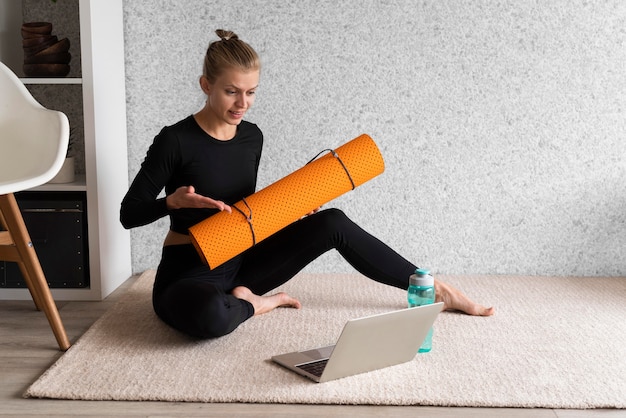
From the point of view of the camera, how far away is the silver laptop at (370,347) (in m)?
1.54

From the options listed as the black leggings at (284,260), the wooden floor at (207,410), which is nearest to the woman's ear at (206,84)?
the black leggings at (284,260)

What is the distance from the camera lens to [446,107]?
Result: 8.48 feet

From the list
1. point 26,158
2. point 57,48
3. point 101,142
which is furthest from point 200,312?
point 57,48

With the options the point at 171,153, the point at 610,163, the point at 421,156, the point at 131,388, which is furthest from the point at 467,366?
the point at 610,163

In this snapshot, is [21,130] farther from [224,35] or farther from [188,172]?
[224,35]

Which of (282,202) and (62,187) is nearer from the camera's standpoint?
(282,202)

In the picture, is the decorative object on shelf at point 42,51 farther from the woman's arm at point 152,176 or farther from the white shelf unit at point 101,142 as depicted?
the woman's arm at point 152,176

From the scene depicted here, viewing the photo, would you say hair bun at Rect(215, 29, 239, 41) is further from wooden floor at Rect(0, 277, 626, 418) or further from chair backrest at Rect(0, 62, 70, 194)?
wooden floor at Rect(0, 277, 626, 418)

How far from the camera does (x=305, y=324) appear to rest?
204 centimetres

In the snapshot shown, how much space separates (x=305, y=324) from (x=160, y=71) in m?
1.05

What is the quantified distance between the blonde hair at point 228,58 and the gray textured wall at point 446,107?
0.73m

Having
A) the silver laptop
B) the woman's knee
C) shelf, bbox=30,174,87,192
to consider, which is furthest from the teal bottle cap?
shelf, bbox=30,174,87,192

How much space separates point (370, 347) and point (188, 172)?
0.64 meters

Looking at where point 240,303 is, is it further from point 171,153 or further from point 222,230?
point 171,153
